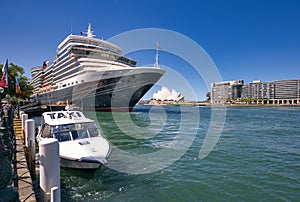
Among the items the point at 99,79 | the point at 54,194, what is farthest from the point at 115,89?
the point at 54,194

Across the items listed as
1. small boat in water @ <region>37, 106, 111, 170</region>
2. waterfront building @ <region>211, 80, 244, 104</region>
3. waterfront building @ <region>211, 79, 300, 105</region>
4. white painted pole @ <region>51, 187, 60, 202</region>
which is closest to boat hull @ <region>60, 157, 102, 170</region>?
small boat in water @ <region>37, 106, 111, 170</region>

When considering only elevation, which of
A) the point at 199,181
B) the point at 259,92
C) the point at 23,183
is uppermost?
the point at 259,92

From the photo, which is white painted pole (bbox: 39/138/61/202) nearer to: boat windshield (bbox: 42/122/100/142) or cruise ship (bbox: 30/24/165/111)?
boat windshield (bbox: 42/122/100/142)

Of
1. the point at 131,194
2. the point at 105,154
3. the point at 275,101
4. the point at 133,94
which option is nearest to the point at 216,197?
the point at 131,194

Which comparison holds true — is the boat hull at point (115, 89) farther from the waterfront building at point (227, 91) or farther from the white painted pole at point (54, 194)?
the waterfront building at point (227, 91)

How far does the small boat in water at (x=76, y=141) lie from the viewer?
6.55 m

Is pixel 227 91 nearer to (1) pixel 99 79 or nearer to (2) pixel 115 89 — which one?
(2) pixel 115 89

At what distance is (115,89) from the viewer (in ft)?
102

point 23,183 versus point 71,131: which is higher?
point 71,131

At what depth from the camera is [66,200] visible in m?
5.64

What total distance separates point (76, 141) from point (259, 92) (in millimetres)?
191761

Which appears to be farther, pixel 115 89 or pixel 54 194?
pixel 115 89

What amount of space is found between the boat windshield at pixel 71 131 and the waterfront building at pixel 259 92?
158m

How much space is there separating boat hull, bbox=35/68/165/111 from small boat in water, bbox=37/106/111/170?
68.9 ft
